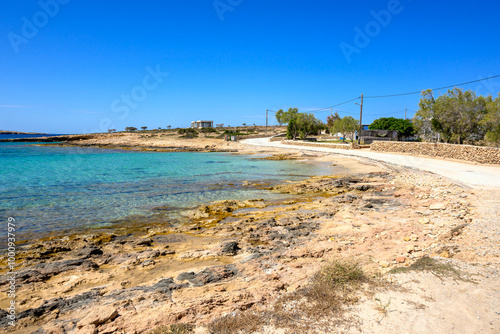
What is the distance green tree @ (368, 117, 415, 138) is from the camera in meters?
59.8

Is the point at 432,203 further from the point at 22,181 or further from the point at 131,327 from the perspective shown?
the point at 22,181

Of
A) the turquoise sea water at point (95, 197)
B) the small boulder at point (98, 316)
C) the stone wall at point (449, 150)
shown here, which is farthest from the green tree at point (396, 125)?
the small boulder at point (98, 316)

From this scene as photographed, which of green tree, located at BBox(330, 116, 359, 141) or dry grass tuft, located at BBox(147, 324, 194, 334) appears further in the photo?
green tree, located at BBox(330, 116, 359, 141)

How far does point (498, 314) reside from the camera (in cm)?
351

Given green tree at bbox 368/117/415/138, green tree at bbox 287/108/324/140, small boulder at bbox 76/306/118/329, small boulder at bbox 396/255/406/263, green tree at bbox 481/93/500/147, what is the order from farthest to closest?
green tree at bbox 287/108/324/140
green tree at bbox 368/117/415/138
green tree at bbox 481/93/500/147
small boulder at bbox 396/255/406/263
small boulder at bbox 76/306/118/329

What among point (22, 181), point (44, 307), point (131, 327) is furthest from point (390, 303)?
point (22, 181)

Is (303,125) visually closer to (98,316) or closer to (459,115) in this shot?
(459,115)

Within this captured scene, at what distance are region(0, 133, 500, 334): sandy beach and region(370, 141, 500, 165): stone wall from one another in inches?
538

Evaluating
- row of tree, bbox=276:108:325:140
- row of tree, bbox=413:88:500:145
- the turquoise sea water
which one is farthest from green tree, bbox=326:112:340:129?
the turquoise sea water

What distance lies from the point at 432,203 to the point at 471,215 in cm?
209

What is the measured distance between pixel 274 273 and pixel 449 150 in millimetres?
25923

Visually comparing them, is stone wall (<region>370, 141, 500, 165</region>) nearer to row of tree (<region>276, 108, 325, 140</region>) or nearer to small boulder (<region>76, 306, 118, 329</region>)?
small boulder (<region>76, 306, 118, 329</region>)

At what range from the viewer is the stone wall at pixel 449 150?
20.1 metres

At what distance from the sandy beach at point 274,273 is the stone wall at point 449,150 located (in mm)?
13678
